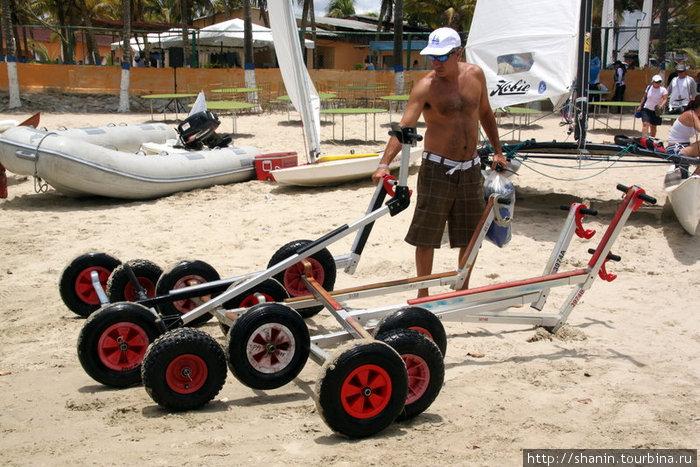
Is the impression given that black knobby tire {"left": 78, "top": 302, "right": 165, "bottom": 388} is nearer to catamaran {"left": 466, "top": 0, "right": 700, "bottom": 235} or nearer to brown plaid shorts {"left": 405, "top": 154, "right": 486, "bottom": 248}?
brown plaid shorts {"left": 405, "top": 154, "right": 486, "bottom": 248}

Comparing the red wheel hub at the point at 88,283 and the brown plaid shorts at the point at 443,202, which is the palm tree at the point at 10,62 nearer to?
the red wheel hub at the point at 88,283

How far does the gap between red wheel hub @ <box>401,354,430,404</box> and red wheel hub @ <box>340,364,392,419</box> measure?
0.66 feet

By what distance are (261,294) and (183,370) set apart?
930 mm

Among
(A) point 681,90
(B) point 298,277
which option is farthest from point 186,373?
(A) point 681,90

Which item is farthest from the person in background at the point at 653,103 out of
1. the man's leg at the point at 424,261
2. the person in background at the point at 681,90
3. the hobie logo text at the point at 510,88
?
the man's leg at the point at 424,261

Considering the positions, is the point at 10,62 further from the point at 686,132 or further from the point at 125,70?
the point at 686,132

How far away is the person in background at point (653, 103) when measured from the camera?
46.0 ft

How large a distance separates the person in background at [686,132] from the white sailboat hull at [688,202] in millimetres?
594

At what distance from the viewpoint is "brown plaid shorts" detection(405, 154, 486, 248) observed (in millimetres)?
5000

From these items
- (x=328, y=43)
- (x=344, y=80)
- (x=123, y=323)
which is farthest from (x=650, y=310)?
(x=328, y=43)

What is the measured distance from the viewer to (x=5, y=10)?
776 inches

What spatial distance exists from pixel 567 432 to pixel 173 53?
18.8 metres

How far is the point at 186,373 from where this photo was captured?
368 cm

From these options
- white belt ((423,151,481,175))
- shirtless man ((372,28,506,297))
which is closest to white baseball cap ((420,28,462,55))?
shirtless man ((372,28,506,297))
